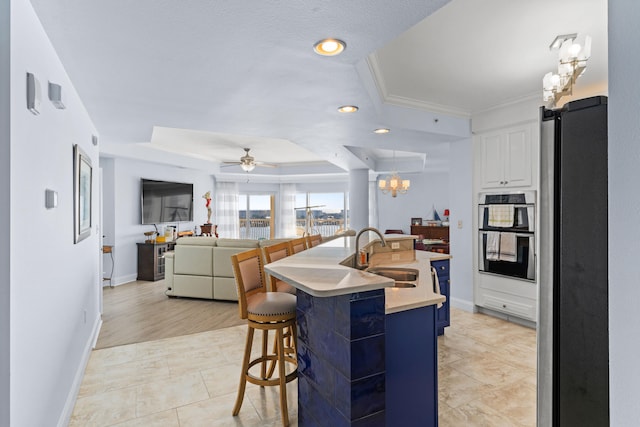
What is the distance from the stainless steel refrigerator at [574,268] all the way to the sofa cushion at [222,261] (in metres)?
4.26

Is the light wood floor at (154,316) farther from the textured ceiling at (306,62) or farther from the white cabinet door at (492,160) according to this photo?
the white cabinet door at (492,160)

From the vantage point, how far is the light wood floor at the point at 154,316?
369 cm

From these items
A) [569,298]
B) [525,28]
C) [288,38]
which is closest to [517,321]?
[525,28]

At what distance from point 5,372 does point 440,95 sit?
156 inches

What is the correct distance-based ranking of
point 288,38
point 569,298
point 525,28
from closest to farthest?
point 569,298
point 288,38
point 525,28

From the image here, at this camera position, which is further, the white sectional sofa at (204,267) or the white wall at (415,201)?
the white wall at (415,201)

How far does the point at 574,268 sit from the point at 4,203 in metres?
2.01

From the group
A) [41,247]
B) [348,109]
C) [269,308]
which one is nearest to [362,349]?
[269,308]

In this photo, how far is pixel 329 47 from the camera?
1951mm

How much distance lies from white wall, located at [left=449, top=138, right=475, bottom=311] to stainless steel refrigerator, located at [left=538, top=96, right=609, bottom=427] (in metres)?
3.45

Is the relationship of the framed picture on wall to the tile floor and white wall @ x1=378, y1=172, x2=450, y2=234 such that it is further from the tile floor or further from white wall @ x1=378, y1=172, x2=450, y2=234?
white wall @ x1=378, y1=172, x2=450, y2=234

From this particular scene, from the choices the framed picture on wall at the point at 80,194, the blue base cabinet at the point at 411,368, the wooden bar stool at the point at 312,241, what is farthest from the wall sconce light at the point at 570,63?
the framed picture on wall at the point at 80,194

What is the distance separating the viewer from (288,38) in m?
1.86

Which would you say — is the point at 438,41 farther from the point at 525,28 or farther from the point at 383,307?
the point at 383,307
